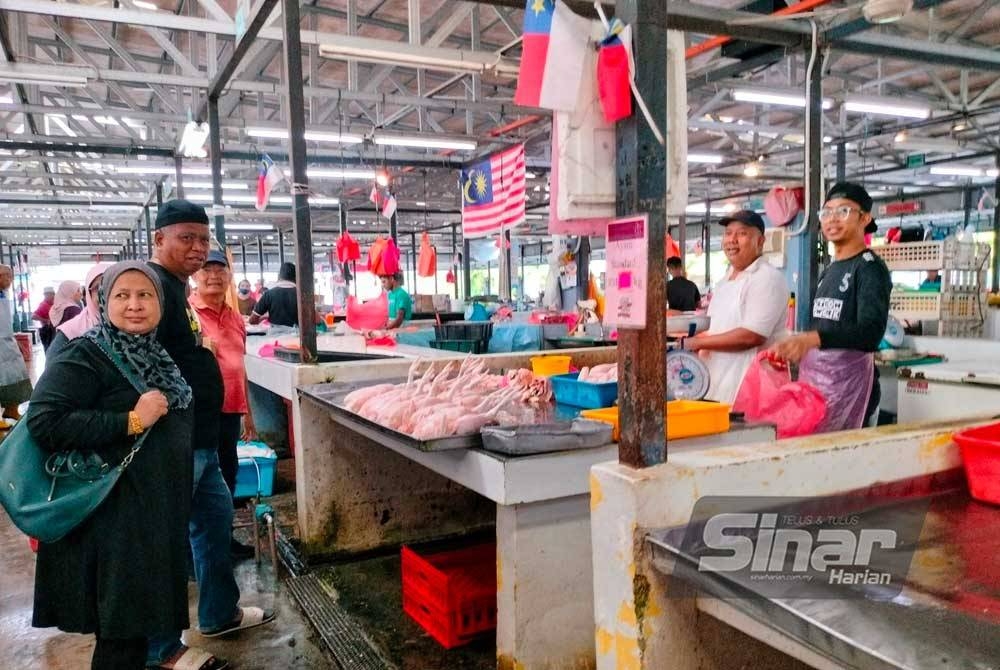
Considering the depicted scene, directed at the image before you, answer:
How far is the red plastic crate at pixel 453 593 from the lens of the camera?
9.68 feet

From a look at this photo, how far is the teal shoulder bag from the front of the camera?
82.0 inches

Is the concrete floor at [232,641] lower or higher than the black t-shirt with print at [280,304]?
lower

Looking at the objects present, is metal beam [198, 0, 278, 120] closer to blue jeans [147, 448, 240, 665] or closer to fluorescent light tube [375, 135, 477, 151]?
blue jeans [147, 448, 240, 665]

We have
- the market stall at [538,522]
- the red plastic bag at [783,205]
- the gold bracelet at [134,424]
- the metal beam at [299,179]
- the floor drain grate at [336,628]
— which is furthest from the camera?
the red plastic bag at [783,205]

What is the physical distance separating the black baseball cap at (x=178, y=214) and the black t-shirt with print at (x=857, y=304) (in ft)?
8.78

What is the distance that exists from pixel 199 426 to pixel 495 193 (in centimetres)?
647

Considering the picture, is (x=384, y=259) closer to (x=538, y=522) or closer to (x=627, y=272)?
(x=538, y=522)

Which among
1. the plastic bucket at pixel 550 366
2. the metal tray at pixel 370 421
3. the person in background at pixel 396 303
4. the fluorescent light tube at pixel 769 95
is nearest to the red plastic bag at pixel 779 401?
the plastic bucket at pixel 550 366

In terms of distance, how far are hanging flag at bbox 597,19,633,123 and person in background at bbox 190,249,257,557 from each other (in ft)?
8.70

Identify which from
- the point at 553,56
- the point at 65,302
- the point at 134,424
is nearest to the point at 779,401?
the point at 553,56

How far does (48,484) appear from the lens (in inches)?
83.4

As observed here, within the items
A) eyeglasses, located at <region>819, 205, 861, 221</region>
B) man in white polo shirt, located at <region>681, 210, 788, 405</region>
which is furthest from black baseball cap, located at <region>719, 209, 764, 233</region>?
eyeglasses, located at <region>819, 205, 861, 221</region>

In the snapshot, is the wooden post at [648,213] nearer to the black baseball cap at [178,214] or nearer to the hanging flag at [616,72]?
the hanging flag at [616,72]

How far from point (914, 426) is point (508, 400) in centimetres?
136
